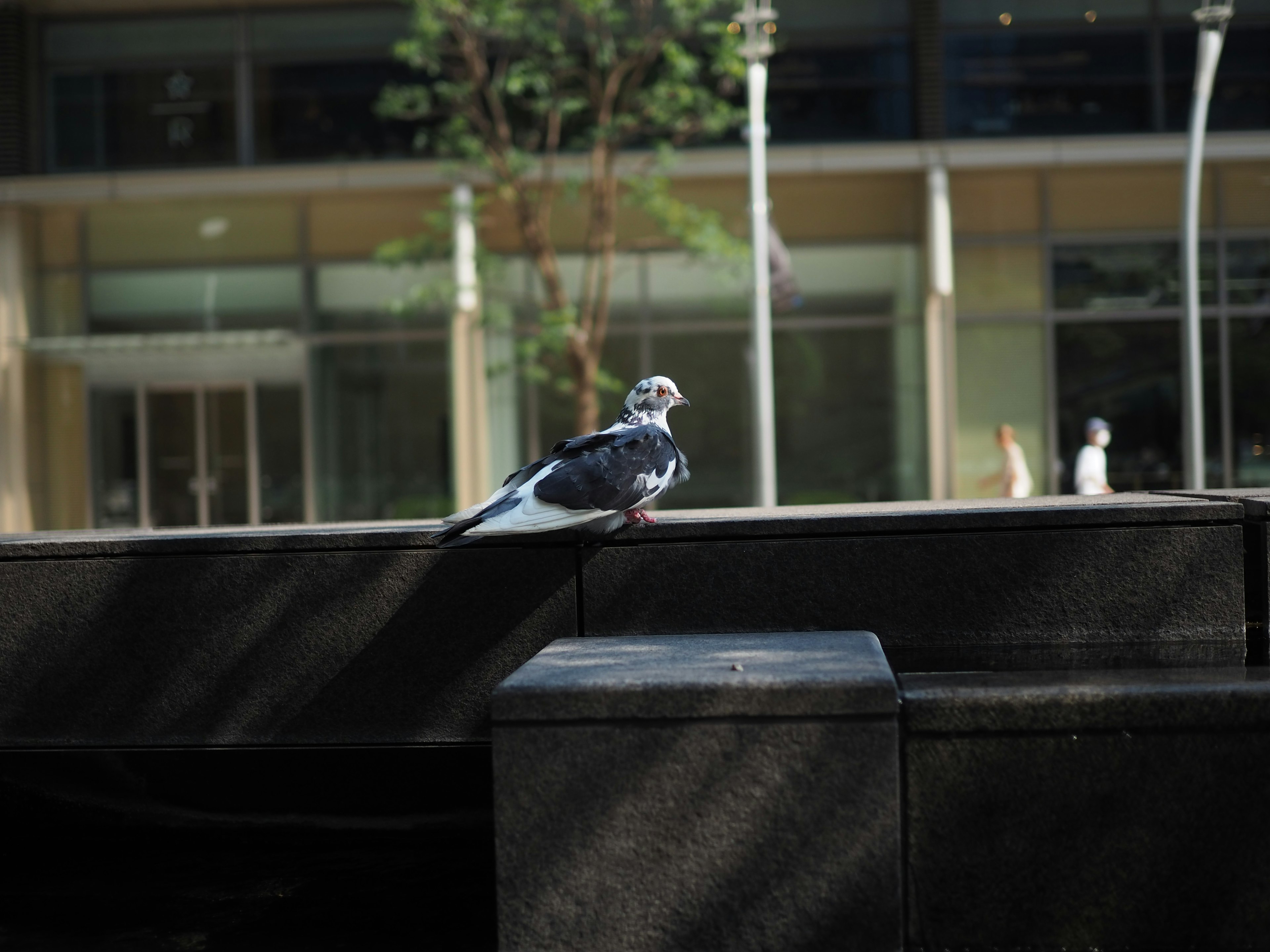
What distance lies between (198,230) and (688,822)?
57.4 ft

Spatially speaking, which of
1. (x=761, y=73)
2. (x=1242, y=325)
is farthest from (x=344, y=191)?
(x=1242, y=325)

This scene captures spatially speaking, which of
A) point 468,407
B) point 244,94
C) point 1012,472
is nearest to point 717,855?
point 1012,472

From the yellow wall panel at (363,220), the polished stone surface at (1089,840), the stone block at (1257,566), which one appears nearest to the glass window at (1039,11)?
the yellow wall panel at (363,220)

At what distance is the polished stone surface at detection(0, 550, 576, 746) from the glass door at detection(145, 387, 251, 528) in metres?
15.0

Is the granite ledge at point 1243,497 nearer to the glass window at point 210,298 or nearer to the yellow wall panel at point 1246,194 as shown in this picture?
the yellow wall panel at point 1246,194

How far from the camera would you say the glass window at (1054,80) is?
1775 centimetres

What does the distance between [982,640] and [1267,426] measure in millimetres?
15696

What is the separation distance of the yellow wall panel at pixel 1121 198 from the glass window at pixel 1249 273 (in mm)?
619

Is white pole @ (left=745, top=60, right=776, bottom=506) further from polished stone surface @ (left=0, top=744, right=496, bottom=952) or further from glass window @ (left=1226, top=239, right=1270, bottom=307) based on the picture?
polished stone surface @ (left=0, top=744, right=496, bottom=952)

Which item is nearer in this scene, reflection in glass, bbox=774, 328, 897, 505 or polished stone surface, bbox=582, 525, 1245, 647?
polished stone surface, bbox=582, 525, 1245, 647

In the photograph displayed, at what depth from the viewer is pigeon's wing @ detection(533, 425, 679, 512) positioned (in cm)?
403

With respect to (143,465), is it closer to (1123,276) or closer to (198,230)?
(198,230)

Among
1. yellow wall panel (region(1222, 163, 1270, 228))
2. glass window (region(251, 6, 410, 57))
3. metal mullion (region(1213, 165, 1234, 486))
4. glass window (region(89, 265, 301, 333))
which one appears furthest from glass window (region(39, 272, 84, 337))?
yellow wall panel (region(1222, 163, 1270, 228))

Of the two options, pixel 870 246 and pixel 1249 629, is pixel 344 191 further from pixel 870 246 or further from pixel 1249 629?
pixel 1249 629
